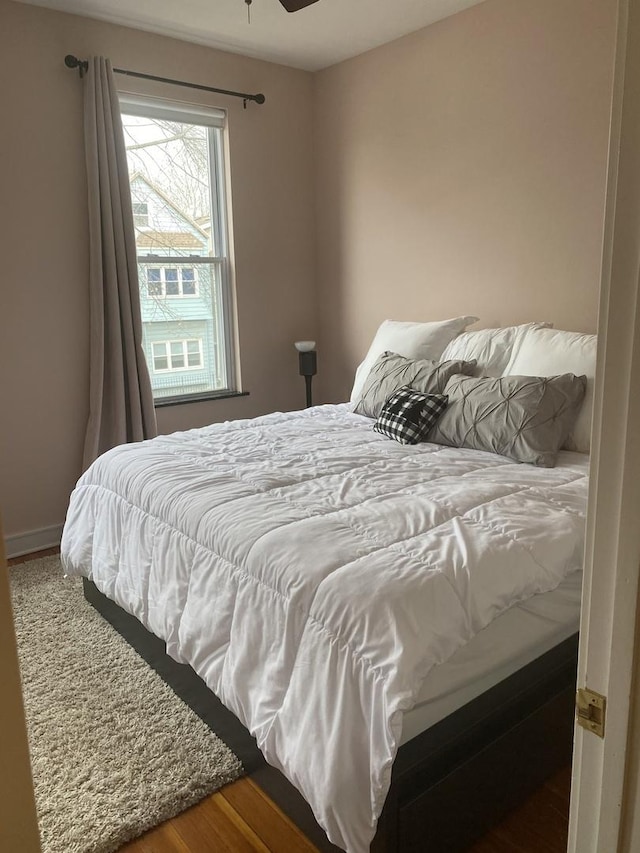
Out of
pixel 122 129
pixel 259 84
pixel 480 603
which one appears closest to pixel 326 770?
pixel 480 603

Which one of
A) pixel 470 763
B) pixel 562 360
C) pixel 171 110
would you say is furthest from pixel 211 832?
pixel 171 110

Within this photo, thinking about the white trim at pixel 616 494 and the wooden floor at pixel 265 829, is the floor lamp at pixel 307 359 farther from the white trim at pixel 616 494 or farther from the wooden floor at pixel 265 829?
the white trim at pixel 616 494

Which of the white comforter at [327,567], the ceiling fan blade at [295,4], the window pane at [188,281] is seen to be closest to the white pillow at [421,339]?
the white comforter at [327,567]

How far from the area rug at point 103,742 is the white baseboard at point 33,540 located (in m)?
0.86

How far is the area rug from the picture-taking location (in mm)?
1636

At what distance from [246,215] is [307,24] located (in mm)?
1081

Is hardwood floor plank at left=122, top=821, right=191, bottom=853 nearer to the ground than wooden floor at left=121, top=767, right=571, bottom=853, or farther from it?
nearer to the ground

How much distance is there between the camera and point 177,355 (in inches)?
153

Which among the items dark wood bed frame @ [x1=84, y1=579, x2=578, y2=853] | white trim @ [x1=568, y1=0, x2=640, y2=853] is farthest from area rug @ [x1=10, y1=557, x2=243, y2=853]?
white trim @ [x1=568, y1=0, x2=640, y2=853]

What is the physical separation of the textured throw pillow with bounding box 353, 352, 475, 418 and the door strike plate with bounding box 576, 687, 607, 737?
210 cm

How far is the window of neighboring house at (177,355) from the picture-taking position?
3.81 metres

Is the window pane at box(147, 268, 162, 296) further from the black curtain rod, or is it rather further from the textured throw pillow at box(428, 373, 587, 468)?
the textured throw pillow at box(428, 373, 587, 468)

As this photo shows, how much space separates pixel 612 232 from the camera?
0.60 m

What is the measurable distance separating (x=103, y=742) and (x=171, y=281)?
264cm
